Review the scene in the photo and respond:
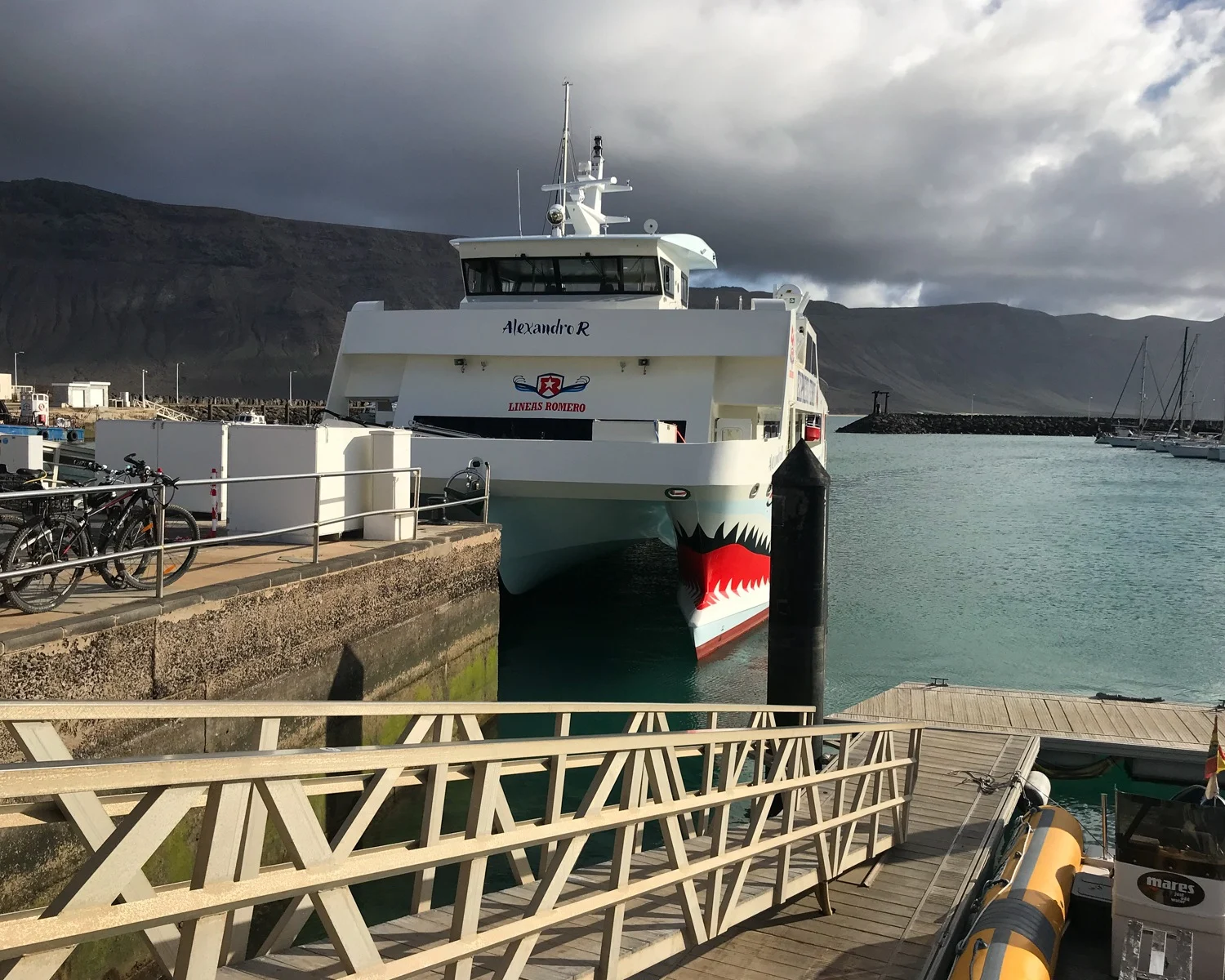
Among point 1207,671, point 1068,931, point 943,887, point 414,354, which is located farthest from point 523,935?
point 1207,671

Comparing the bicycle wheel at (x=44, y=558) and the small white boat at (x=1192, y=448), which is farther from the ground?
the bicycle wheel at (x=44, y=558)

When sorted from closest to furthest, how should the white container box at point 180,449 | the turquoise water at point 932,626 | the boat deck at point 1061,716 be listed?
the boat deck at point 1061,716 → the white container box at point 180,449 → the turquoise water at point 932,626

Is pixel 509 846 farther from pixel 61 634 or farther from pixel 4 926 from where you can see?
pixel 61 634

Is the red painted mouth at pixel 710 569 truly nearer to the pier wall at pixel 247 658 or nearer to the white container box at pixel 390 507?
the pier wall at pixel 247 658

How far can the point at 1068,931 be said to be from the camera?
684 cm

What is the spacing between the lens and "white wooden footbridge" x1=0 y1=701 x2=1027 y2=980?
2.11m

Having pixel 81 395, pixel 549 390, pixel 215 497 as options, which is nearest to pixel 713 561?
pixel 549 390

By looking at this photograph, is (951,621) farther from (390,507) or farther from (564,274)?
(390,507)

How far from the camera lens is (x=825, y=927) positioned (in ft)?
19.5

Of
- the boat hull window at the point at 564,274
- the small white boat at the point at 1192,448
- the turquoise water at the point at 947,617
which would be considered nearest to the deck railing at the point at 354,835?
the turquoise water at the point at 947,617

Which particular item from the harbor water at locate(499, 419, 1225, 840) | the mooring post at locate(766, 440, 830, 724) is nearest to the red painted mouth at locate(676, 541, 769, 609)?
the harbor water at locate(499, 419, 1225, 840)

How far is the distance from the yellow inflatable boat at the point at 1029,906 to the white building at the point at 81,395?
2973 inches

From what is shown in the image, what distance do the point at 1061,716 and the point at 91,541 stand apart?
9.43m

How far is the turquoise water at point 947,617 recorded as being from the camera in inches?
576
